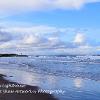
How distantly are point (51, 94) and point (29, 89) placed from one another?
8.68 feet

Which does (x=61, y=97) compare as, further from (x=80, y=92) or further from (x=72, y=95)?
(x=80, y=92)

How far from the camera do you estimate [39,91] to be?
19.2 m

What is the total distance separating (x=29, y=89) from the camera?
66.8 ft

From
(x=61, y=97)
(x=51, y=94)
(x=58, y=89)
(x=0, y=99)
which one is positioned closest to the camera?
(x=0, y=99)

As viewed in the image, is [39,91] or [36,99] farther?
[39,91]

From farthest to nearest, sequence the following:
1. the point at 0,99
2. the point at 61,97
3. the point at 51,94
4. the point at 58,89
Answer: the point at 58,89, the point at 51,94, the point at 61,97, the point at 0,99

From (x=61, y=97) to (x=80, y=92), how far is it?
1783 millimetres

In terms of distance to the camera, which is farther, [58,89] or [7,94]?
[58,89]

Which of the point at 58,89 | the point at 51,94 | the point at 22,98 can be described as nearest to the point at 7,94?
the point at 22,98

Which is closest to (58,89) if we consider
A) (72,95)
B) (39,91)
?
(39,91)

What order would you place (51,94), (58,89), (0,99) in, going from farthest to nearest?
(58,89)
(51,94)
(0,99)

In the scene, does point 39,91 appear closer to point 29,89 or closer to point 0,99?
point 29,89

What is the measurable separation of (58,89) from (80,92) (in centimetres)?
208

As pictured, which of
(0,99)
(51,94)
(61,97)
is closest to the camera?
(0,99)
